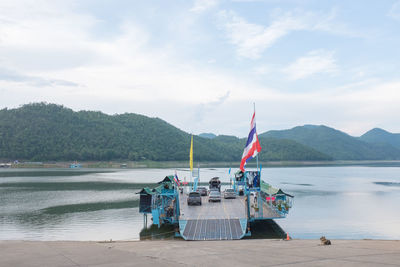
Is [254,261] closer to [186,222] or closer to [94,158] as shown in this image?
[186,222]

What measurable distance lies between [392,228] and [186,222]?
72.4 ft

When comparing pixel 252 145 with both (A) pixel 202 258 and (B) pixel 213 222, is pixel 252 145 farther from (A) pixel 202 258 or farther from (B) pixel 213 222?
(A) pixel 202 258

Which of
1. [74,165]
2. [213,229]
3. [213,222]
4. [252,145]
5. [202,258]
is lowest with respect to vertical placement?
[213,229]

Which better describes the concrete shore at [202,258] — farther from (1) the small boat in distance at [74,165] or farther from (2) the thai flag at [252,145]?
(1) the small boat in distance at [74,165]

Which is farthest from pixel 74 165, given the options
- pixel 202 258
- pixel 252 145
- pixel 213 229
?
pixel 202 258

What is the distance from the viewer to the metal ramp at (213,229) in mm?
25375

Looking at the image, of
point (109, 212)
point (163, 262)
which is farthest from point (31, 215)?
point (163, 262)

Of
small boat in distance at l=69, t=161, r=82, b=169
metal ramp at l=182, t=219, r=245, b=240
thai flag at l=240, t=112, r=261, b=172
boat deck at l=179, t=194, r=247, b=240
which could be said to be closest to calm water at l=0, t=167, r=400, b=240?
boat deck at l=179, t=194, r=247, b=240

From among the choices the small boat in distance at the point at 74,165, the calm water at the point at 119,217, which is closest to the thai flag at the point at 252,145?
the calm water at the point at 119,217

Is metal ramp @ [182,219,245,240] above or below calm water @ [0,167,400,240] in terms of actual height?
above

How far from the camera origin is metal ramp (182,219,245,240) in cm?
2538

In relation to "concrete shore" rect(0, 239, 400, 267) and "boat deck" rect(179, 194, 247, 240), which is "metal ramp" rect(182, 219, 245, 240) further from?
"concrete shore" rect(0, 239, 400, 267)

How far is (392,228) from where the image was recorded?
35.9m

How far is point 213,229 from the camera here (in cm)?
2677
